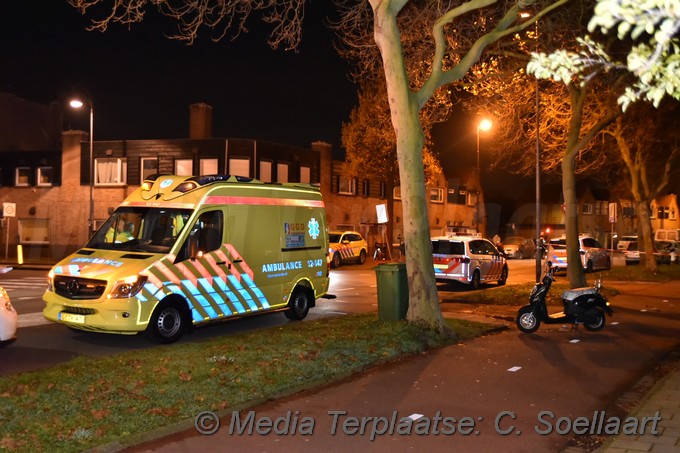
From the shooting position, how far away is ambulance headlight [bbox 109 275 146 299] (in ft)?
32.2

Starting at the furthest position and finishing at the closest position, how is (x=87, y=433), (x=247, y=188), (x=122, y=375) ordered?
(x=247, y=188)
(x=122, y=375)
(x=87, y=433)

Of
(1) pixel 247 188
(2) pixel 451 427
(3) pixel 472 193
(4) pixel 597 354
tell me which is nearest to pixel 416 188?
(1) pixel 247 188

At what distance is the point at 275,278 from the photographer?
41.1ft

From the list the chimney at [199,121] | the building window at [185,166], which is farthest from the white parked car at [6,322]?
the chimney at [199,121]

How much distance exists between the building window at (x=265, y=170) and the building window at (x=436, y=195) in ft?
54.3

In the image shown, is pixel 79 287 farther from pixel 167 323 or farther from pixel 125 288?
pixel 167 323

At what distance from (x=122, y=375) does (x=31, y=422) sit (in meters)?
1.73

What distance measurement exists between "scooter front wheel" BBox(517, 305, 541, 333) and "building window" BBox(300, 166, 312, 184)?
2818 cm

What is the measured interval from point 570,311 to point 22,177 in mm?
36565

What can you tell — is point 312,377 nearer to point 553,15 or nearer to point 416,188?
point 416,188

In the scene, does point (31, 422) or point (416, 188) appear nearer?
point (31, 422)

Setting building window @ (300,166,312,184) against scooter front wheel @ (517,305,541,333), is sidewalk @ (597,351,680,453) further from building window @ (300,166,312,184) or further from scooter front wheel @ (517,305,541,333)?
building window @ (300,166,312,184)

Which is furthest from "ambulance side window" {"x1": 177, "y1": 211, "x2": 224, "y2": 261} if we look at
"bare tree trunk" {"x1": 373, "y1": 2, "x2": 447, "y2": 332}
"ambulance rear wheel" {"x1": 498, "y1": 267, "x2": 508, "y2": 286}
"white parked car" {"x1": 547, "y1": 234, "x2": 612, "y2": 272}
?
"white parked car" {"x1": 547, "y1": 234, "x2": 612, "y2": 272}

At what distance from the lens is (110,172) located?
37.6 meters
